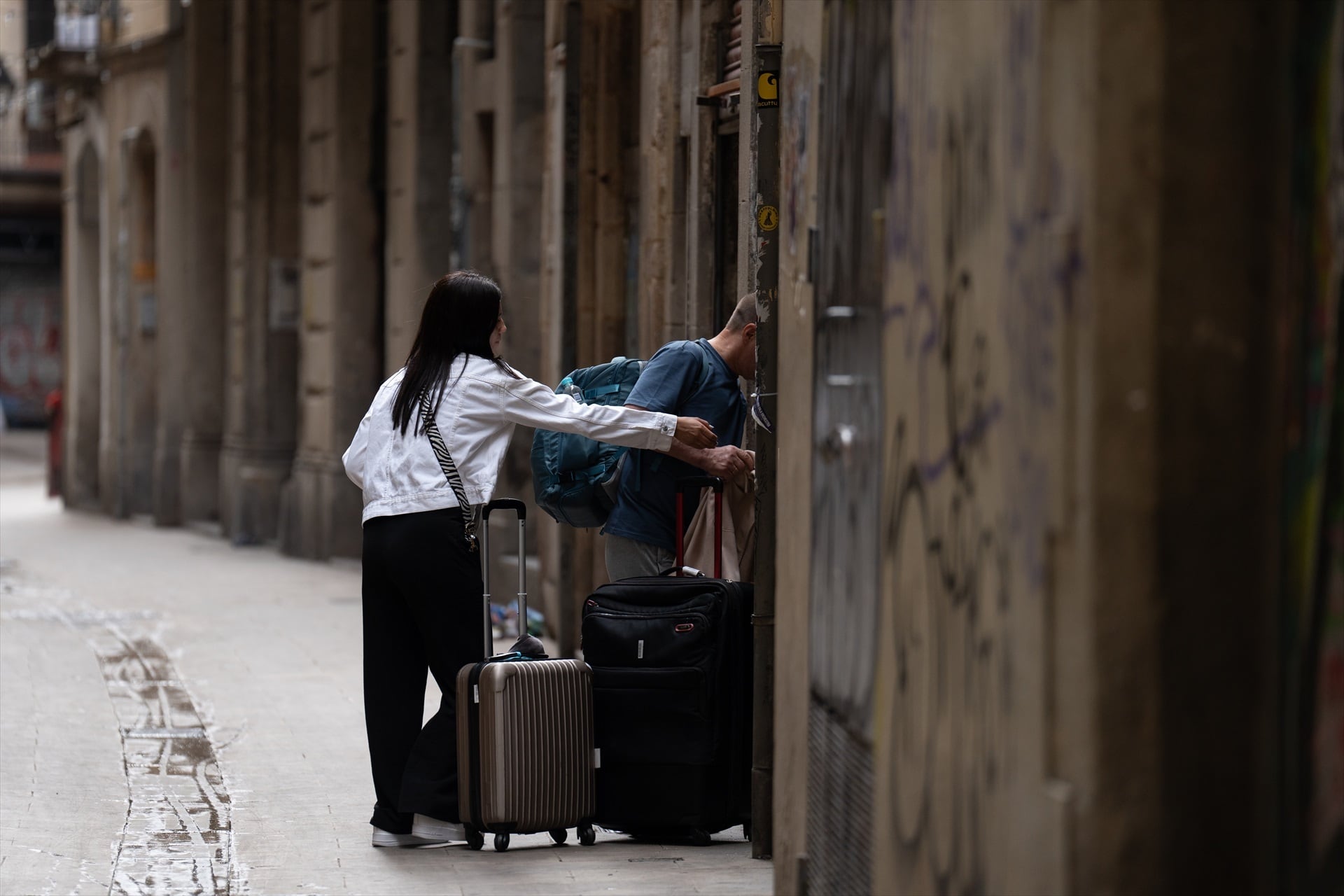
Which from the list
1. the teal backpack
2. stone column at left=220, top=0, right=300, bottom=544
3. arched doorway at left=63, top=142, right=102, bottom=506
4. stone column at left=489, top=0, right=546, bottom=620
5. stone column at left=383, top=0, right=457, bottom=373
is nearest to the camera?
the teal backpack

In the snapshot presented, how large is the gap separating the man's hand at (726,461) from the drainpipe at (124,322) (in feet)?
53.8

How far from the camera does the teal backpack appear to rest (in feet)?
21.3

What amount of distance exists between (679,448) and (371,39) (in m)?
11.5

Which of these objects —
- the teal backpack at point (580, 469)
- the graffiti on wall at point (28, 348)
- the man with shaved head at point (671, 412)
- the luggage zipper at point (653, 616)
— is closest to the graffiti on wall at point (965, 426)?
the luggage zipper at point (653, 616)

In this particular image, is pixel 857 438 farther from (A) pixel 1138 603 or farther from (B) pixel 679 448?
(B) pixel 679 448

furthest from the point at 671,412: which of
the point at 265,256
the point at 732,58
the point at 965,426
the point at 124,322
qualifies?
the point at 124,322

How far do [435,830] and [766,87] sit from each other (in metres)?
2.39

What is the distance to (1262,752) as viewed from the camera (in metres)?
3.30

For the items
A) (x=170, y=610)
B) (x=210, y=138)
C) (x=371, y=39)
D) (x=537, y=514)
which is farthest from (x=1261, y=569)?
(x=210, y=138)

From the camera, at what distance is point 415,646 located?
6.15 meters

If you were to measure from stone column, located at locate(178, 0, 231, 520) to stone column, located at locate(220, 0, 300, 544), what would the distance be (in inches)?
54.2

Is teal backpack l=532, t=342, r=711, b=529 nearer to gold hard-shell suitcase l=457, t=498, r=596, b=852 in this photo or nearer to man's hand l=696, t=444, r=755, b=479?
man's hand l=696, t=444, r=755, b=479

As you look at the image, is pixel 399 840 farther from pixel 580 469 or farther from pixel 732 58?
pixel 732 58

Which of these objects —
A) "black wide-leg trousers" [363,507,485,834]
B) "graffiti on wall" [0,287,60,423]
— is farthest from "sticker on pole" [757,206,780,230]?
"graffiti on wall" [0,287,60,423]
